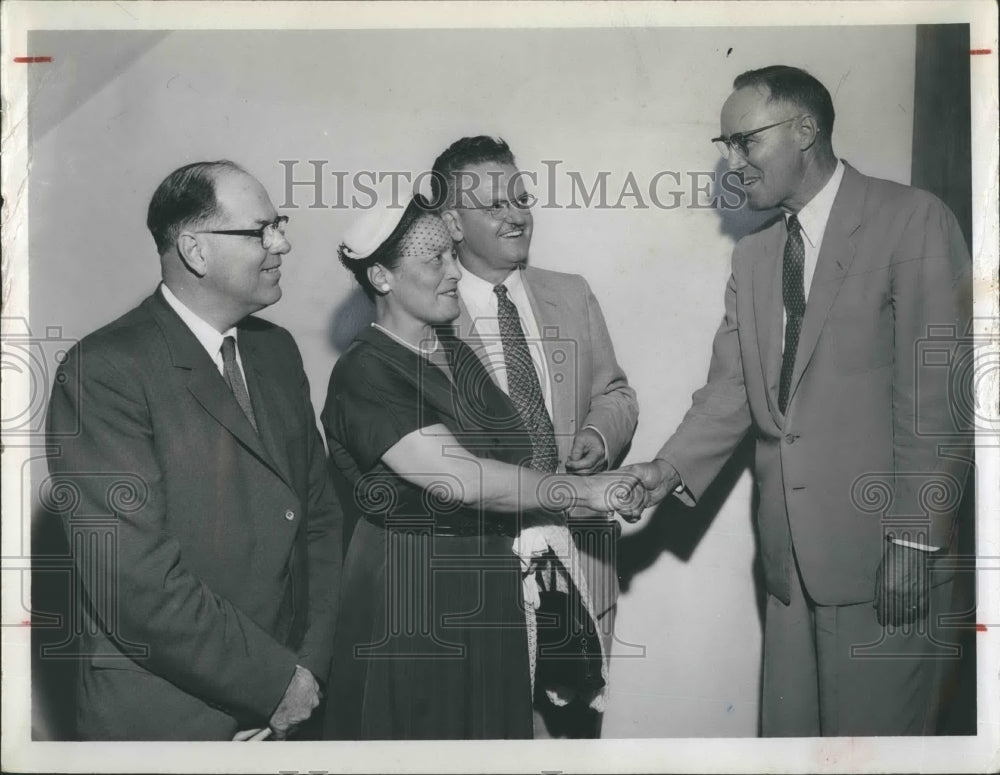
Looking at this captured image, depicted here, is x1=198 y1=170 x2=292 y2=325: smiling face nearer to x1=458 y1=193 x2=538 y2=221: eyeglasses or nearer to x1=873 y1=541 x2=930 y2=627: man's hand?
x1=458 y1=193 x2=538 y2=221: eyeglasses

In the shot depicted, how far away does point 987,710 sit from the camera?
349 centimetres

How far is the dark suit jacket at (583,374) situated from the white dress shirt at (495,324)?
15 millimetres

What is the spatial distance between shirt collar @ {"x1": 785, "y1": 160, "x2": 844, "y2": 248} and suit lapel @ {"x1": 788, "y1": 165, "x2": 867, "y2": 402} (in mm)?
24

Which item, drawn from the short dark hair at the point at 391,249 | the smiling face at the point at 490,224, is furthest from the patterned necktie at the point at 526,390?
Result: the short dark hair at the point at 391,249

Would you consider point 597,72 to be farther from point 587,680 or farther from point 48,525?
point 48,525

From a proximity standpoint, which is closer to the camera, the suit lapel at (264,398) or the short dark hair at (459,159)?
the suit lapel at (264,398)

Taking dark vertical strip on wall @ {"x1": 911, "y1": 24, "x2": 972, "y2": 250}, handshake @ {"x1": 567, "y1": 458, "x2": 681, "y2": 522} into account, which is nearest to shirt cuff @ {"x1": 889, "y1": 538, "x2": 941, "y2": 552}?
handshake @ {"x1": 567, "y1": 458, "x2": 681, "y2": 522}

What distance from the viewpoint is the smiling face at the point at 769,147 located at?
11.3 feet

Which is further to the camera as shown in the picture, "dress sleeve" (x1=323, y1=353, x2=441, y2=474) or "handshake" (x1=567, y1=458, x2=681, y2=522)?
"handshake" (x1=567, y1=458, x2=681, y2=522)

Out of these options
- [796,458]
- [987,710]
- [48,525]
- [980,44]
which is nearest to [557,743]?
[796,458]

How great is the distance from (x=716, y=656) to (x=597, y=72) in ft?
5.85

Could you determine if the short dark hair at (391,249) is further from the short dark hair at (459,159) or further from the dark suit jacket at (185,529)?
the dark suit jacket at (185,529)

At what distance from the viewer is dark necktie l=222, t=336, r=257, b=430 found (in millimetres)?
3285

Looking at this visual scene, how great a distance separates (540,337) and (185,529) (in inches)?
45.4
